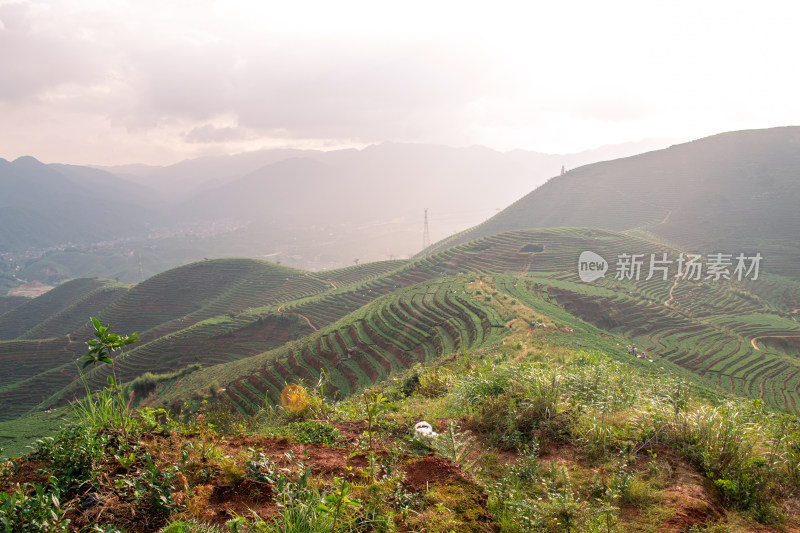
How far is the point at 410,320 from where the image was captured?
1125 inches

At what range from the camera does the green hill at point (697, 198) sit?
7738 cm

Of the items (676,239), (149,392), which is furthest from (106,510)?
(676,239)

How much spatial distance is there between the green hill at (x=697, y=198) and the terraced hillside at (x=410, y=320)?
67.6 ft

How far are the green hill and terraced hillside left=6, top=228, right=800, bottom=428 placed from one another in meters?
20.6

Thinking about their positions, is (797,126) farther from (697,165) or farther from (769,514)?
(769,514)

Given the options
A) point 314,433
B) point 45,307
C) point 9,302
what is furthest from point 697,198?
point 9,302

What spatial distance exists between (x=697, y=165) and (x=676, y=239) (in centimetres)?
4140

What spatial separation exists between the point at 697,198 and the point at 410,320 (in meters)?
104

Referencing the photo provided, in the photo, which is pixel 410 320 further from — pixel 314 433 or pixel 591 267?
pixel 591 267

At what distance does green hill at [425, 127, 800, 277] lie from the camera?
77375 millimetres

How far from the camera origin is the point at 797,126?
105m
